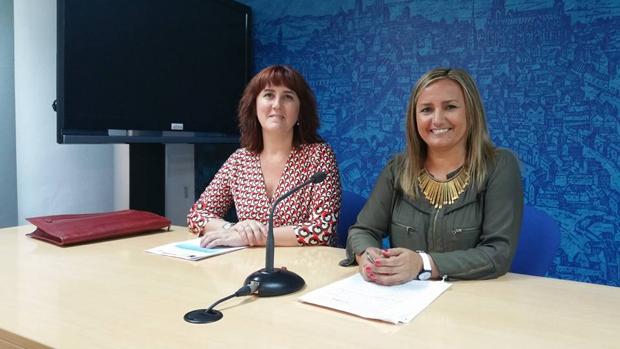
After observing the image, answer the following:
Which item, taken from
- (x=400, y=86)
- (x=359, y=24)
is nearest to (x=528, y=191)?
(x=400, y=86)

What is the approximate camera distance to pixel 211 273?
127cm

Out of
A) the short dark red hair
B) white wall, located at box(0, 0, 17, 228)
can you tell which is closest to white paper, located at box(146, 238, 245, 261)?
the short dark red hair

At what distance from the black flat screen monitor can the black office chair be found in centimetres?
176

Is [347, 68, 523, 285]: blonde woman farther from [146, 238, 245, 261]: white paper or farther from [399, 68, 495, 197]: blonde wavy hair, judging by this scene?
[146, 238, 245, 261]: white paper

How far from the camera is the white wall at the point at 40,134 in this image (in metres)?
2.46

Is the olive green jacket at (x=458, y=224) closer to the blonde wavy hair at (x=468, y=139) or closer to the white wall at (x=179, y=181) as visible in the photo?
the blonde wavy hair at (x=468, y=139)

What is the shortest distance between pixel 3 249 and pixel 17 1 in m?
1.51

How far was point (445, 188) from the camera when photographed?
148 centimetres

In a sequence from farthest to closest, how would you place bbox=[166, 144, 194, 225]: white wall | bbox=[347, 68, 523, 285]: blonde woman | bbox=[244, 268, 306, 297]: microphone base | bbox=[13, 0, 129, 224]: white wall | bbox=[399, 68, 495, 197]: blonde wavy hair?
1. bbox=[166, 144, 194, 225]: white wall
2. bbox=[13, 0, 129, 224]: white wall
3. bbox=[399, 68, 495, 197]: blonde wavy hair
4. bbox=[347, 68, 523, 285]: blonde woman
5. bbox=[244, 268, 306, 297]: microphone base

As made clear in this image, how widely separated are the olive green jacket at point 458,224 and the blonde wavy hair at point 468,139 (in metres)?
0.03

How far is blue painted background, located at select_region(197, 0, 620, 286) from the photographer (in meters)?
2.13

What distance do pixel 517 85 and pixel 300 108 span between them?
1077 millimetres

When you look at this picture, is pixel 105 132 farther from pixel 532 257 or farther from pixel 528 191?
pixel 528 191

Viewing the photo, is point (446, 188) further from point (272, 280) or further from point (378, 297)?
point (272, 280)
